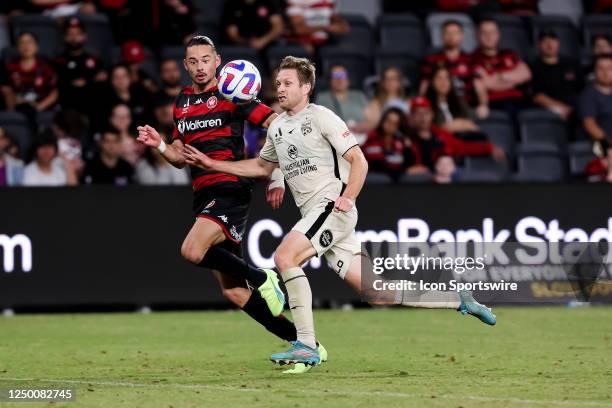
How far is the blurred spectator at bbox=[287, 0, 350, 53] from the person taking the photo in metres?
17.7

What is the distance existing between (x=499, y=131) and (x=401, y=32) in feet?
8.02

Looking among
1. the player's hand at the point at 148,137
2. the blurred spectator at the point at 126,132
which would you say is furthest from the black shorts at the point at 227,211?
the blurred spectator at the point at 126,132

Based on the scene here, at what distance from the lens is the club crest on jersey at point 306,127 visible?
29.8 feet

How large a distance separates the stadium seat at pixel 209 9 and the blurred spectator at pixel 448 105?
12.0ft

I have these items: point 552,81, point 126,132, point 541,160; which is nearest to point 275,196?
point 126,132

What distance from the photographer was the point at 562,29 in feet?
62.4

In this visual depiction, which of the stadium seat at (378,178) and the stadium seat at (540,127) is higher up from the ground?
the stadium seat at (540,127)

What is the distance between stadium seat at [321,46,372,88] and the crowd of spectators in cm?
5

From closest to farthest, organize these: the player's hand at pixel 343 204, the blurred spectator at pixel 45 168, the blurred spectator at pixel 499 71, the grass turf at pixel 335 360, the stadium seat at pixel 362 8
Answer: the grass turf at pixel 335 360, the player's hand at pixel 343 204, the blurred spectator at pixel 45 168, the blurred spectator at pixel 499 71, the stadium seat at pixel 362 8

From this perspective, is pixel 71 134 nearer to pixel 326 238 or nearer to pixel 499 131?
pixel 499 131

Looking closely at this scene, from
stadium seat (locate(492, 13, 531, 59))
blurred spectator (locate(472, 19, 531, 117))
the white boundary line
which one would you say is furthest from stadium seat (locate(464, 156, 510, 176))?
the white boundary line

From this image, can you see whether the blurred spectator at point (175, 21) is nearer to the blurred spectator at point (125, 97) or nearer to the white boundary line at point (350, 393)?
the blurred spectator at point (125, 97)

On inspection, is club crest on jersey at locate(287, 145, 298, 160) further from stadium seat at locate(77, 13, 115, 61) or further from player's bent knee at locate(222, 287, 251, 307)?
stadium seat at locate(77, 13, 115, 61)

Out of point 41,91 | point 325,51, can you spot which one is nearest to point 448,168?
point 325,51
